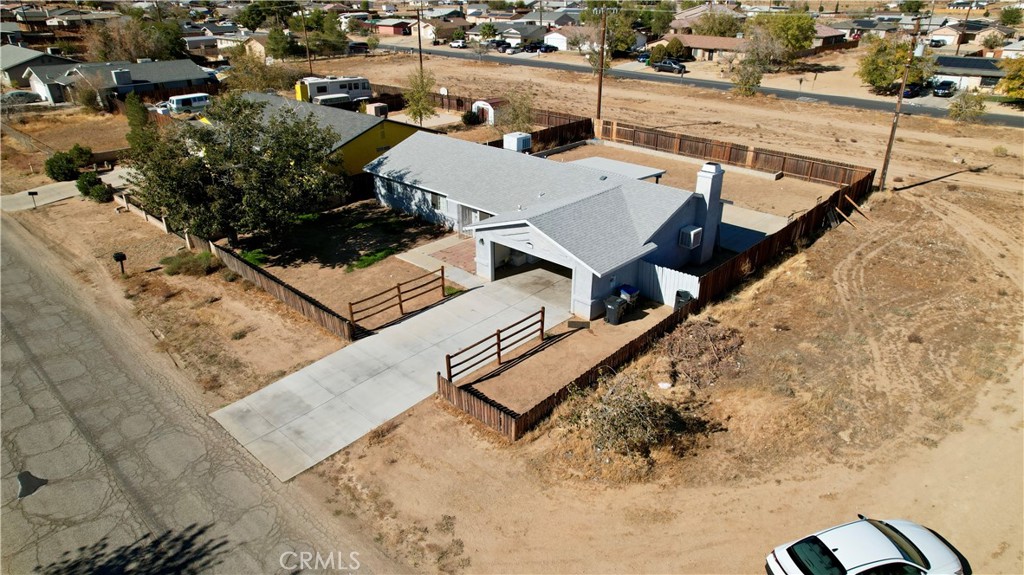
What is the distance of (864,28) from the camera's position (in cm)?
10256

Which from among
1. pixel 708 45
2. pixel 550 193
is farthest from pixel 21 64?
pixel 708 45

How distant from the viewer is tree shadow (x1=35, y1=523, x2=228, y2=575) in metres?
13.8

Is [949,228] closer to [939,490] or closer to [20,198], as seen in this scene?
[939,490]

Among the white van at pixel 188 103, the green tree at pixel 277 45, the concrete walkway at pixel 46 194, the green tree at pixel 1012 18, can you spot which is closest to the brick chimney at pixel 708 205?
the concrete walkway at pixel 46 194

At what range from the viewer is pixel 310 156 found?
28.1 m

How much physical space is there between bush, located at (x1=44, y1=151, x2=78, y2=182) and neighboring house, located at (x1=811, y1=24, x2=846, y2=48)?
91617 mm

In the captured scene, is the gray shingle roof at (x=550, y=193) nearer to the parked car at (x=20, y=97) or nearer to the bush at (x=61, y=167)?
the bush at (x=61, y=167)

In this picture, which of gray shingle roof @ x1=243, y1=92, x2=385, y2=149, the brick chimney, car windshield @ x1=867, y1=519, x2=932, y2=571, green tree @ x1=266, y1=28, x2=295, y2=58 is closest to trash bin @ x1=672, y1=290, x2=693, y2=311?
the brick chimney

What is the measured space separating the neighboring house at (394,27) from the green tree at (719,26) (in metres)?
56.7

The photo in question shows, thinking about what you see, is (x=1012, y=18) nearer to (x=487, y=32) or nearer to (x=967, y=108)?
(x=967, y=108)

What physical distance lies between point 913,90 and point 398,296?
6371 cm

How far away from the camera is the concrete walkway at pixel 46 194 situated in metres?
36.6

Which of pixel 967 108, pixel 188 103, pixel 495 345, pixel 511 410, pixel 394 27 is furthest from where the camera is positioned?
pixel 394 27

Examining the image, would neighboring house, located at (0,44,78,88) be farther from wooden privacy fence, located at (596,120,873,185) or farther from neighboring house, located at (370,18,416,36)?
neighboring house, located at (370,18,416,36)
